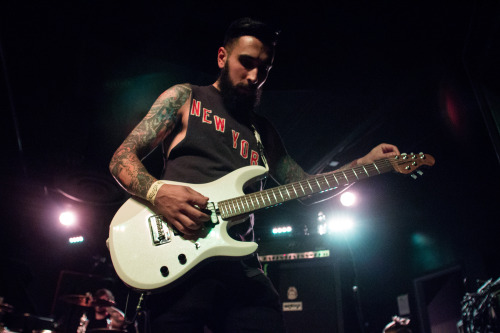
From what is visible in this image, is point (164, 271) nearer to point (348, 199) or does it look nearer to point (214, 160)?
point (214, 160)

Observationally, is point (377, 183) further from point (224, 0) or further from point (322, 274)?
point (224, 0)

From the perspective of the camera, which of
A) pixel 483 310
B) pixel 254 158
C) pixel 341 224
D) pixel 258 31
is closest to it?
pixel 254 158

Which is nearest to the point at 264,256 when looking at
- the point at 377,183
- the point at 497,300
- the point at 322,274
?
the point at 322,274

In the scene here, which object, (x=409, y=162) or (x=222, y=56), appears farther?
(x=222, y=56)

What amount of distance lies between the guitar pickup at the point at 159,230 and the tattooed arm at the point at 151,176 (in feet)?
0.17

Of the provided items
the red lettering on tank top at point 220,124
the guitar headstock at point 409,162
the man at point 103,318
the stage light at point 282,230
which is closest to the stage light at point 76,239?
the man at point 103,318

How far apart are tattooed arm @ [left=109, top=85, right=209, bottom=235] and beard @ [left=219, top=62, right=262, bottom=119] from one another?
0.92 feet

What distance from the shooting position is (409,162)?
7.11 ft

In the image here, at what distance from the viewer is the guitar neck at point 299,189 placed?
68.0 inches

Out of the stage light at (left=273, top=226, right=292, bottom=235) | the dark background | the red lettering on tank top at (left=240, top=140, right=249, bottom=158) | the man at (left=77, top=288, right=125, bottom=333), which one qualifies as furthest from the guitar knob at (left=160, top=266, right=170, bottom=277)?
the man at (left=77, top=288, right=125, bottom=333)

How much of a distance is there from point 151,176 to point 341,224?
5.84 meters

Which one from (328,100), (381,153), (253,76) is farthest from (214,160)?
(328,100)

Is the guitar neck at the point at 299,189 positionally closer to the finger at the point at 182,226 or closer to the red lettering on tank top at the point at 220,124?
the finger at the point at 182,226

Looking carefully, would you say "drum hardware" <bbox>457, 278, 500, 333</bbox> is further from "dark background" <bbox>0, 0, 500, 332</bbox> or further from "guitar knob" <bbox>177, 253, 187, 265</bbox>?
"guitar knob" <bbox>177, 253, 187, 265</bbox>
